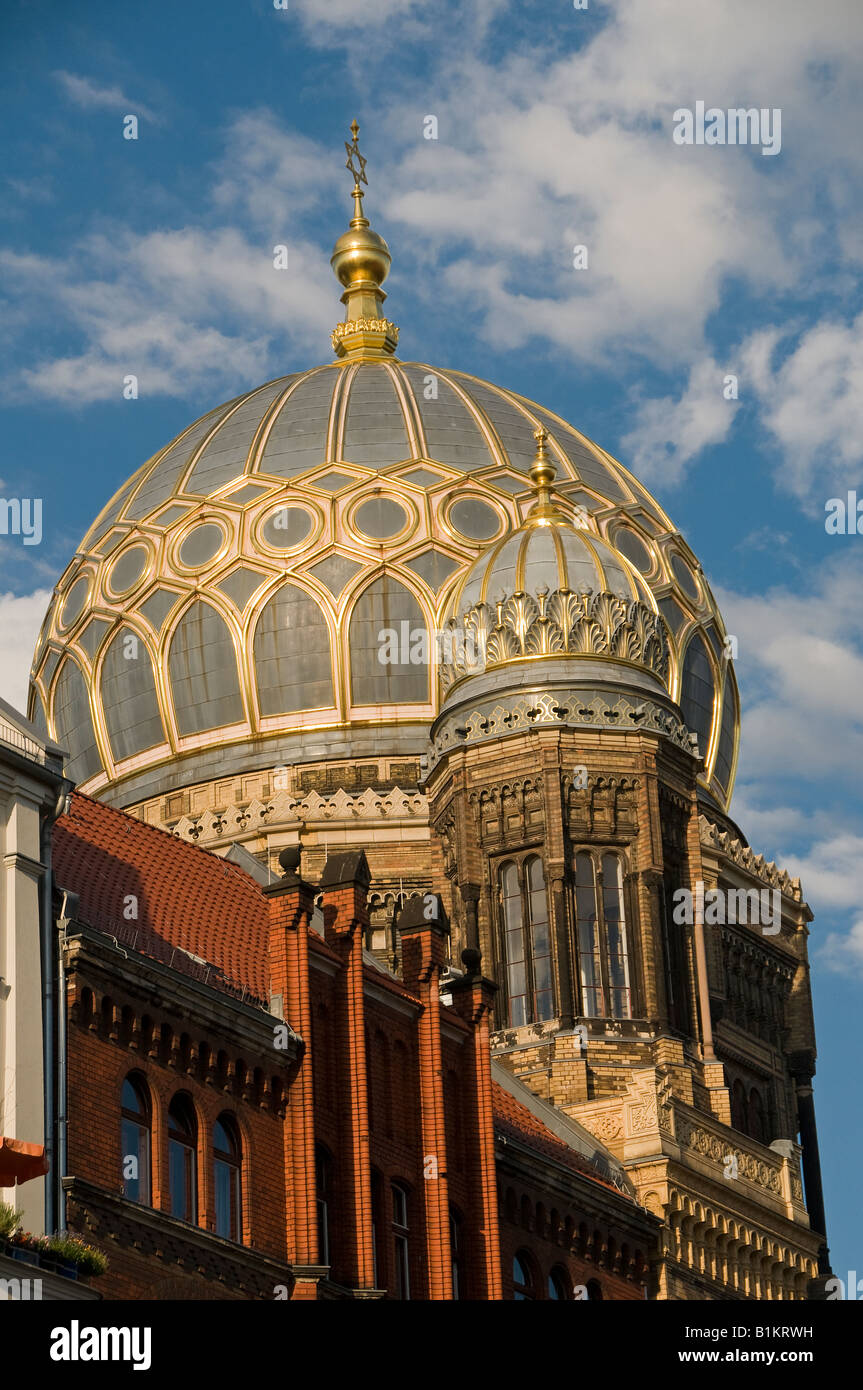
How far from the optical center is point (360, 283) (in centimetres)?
8419

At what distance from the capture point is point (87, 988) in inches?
1598

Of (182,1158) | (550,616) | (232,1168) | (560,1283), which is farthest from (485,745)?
(182,1158)

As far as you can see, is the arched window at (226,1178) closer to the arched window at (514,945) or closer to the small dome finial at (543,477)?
the arched window at (514,945)

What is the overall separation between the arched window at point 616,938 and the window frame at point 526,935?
43.5 inches

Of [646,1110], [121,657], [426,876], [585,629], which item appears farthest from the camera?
[121,657]

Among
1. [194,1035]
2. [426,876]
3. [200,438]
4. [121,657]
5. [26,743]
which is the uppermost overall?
[200,438]

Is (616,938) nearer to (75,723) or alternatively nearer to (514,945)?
(514,945)

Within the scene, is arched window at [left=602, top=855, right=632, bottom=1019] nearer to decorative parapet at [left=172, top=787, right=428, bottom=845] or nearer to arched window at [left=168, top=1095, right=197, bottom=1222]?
decorative parapet at [left=172, top=787, right=428, bottom=845]

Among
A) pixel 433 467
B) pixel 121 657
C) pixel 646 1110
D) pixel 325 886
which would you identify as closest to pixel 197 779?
pixel 121 657

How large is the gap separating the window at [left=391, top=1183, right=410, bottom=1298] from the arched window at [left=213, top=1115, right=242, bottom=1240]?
3.73m

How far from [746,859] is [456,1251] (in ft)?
78.4

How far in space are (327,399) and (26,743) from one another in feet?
120

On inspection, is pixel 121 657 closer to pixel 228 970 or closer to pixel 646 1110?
pixel 646 1110

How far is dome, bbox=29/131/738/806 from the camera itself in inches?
2803
